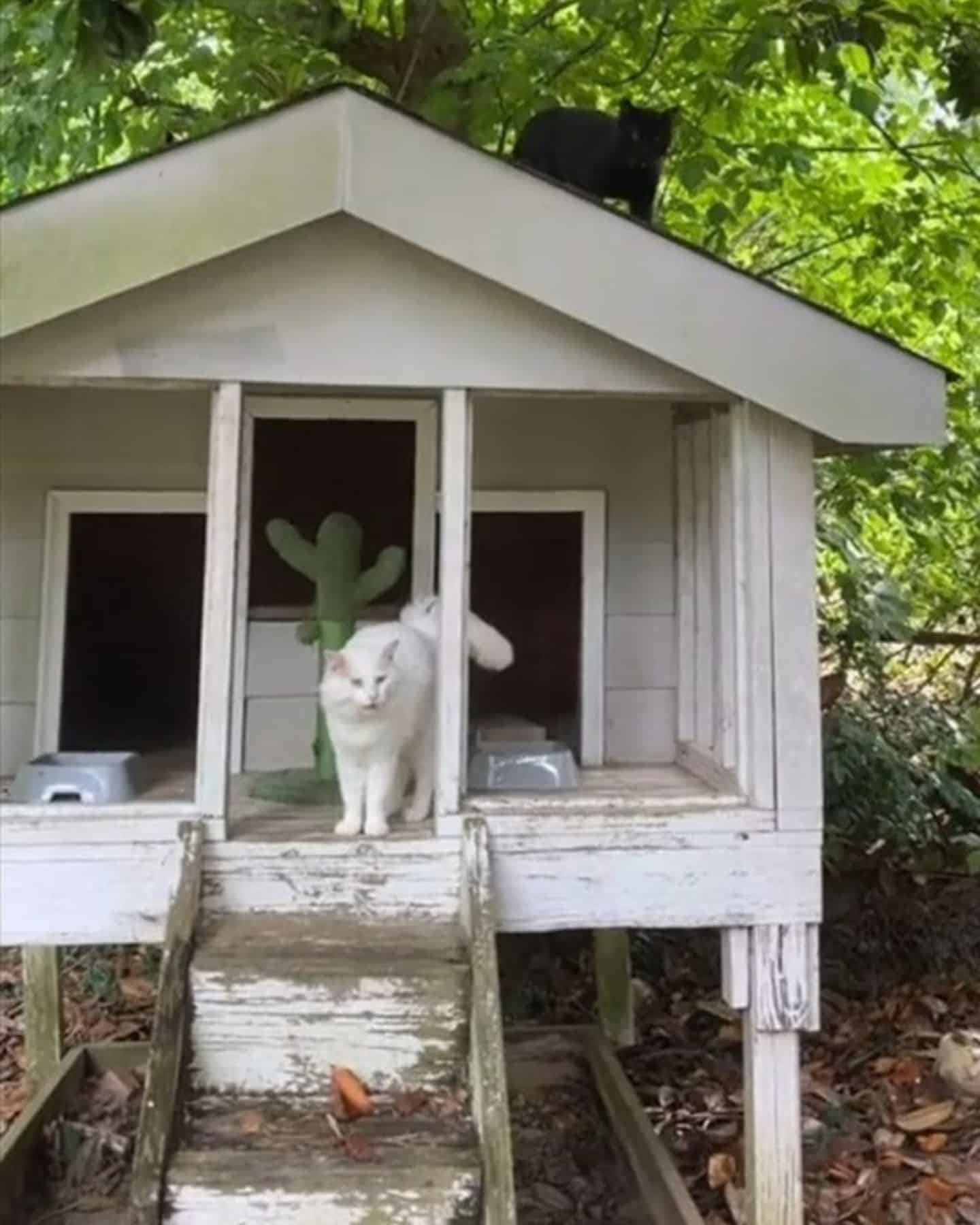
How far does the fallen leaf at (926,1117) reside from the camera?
338 centimetres

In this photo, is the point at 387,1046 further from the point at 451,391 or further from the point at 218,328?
→ the point at 218,328

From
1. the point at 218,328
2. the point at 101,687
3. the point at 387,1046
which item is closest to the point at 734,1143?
the point at 387,1046

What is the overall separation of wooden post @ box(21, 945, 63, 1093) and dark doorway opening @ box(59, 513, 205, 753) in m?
0.95

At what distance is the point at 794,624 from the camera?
2.46 meters

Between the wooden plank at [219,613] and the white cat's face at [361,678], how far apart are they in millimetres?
217

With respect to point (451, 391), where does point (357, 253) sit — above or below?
above

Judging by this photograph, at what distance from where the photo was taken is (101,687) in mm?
3400

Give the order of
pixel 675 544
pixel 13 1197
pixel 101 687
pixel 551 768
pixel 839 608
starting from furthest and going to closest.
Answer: pixel 839 608 → pixel 101 687 → pixel 675 544 → pixel 13 1197 → pixel 551 768

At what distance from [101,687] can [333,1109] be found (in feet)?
5.82

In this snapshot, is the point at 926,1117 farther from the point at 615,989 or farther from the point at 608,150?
the point at 608,150

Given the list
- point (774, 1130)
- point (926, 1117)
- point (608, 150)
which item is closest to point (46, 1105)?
point (774, 1130)

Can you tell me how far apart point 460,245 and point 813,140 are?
3.25 meters

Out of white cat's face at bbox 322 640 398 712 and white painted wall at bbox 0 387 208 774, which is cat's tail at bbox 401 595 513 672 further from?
white painted wall at bbox 0 387 208 774

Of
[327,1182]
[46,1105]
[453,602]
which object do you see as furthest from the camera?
[46,1105]
